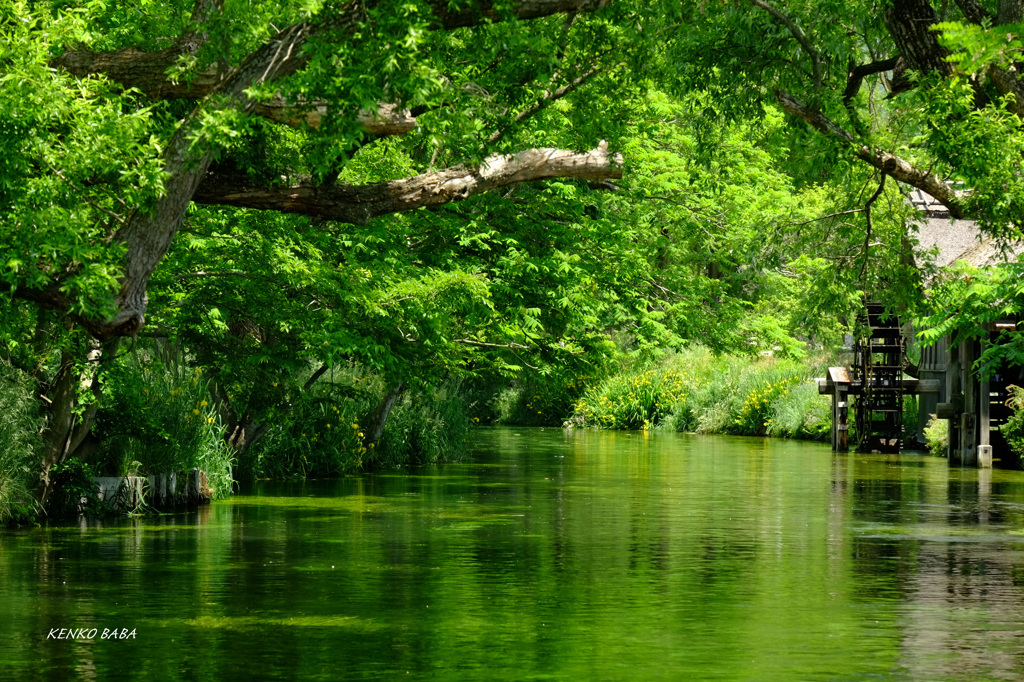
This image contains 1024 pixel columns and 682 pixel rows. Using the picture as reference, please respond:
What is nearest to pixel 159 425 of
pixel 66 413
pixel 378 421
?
pixel 66 413

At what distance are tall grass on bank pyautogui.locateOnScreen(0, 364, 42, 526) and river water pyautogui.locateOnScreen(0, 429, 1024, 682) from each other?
0.69 m

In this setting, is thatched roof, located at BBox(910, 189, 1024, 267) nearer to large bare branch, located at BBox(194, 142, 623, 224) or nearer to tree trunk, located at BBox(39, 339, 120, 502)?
large bare branch, located at BBox(194, 142, 623, 224)

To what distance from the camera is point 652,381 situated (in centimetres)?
5066

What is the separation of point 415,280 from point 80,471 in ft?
15.9

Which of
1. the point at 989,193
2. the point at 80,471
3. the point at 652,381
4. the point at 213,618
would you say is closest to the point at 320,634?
the point at 213,618

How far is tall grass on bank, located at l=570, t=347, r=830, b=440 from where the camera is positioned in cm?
4422

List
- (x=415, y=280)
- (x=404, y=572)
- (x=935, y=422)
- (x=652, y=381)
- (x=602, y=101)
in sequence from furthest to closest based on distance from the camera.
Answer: (x=652, y=381)
(x=935, y=422)
(x=602, y=101)
(x=415, y=280)
(x=404, y=572)

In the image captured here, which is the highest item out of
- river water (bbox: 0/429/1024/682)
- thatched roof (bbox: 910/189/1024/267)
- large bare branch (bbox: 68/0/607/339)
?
thatched roof (bbox: 910/189/1024/267)

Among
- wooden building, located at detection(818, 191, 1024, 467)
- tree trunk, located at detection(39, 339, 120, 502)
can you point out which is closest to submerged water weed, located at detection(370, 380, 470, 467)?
wooden building, located at detection(818, 191, 1024, 467)

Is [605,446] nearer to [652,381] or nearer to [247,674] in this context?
[652,381]

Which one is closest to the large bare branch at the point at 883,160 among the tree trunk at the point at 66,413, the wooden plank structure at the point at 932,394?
the tree trunk at the point at 66,413

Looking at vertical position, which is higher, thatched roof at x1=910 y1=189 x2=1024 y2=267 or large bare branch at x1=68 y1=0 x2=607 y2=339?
thatched roof at x1=910 y1=189 x2=1024 y2=267

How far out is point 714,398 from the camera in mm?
48031

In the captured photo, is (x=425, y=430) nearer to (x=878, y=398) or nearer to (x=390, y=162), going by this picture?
(x=390, y=162)
